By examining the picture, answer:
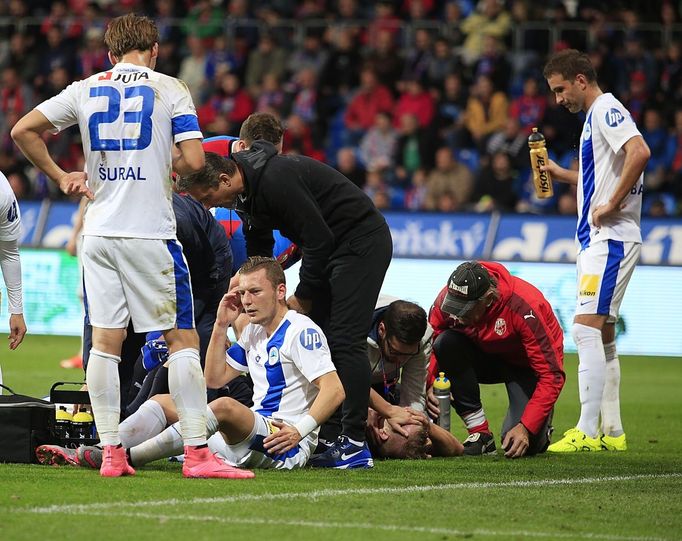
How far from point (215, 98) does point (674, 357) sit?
10256 mm

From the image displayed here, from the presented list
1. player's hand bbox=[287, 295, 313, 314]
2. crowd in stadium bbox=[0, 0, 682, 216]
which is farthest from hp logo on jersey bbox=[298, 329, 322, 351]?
crowd in stadium bbox=[0, 0, 682, 216]

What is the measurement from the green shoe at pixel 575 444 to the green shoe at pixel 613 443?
0.06 meters

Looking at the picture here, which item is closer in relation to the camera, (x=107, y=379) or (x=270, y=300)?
(x=107, y=379)

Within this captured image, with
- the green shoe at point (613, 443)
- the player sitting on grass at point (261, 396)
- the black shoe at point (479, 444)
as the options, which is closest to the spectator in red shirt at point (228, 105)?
the green shoe at point (613, 443)

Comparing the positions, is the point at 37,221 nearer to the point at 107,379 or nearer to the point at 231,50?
the point at 231,50

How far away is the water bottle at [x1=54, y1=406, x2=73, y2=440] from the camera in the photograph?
7.25 meters

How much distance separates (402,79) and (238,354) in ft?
49.5

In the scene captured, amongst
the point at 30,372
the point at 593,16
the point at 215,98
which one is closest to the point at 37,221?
the point at 215,98

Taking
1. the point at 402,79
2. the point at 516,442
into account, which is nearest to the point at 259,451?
the point at 516,442

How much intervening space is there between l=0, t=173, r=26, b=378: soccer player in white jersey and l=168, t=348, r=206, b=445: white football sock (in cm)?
156

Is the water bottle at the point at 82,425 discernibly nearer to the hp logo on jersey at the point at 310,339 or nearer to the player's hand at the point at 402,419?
the hp logo on jersey at the point at 310,339

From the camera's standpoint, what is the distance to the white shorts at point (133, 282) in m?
6.31

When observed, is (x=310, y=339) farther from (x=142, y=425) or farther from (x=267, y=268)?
(x=142, y=425)

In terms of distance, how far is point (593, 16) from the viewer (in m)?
21.2
